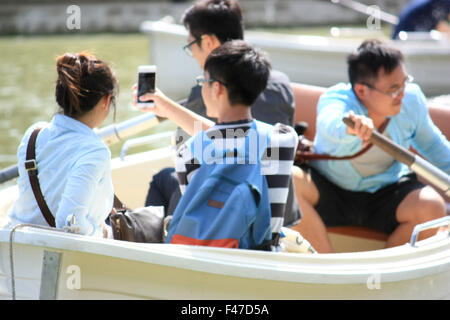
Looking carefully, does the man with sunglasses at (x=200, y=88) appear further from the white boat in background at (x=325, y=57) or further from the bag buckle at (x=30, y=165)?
the white boat in background at (x=325, y=57)

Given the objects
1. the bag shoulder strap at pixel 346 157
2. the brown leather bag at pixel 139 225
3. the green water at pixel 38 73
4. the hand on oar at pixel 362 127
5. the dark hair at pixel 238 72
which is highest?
the dark hair at pixel 238 72

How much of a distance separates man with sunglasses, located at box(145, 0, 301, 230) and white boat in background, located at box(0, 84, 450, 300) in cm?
65

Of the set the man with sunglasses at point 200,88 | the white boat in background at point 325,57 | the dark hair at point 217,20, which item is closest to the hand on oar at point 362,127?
the man with sunglasses at point 200,88

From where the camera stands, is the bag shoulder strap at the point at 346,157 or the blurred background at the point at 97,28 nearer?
the bag shoulder strap at the point at 346,157

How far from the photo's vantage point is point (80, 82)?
6.81ft

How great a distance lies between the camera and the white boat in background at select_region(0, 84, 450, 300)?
6.36 ft

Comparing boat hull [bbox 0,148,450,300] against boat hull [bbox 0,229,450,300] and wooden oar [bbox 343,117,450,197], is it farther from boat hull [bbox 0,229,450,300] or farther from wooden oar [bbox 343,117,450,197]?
wooden oar [bbox 343,117,450,197]

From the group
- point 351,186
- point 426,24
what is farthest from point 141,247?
point 426,24

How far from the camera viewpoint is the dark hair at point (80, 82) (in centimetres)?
207

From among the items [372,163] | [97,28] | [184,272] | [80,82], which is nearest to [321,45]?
[372,163]

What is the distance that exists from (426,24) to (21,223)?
19.7 feet

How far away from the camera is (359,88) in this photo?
9.19 ft

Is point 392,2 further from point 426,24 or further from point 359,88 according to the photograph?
point 359,88

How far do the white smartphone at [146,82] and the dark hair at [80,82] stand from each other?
0.27 metres
